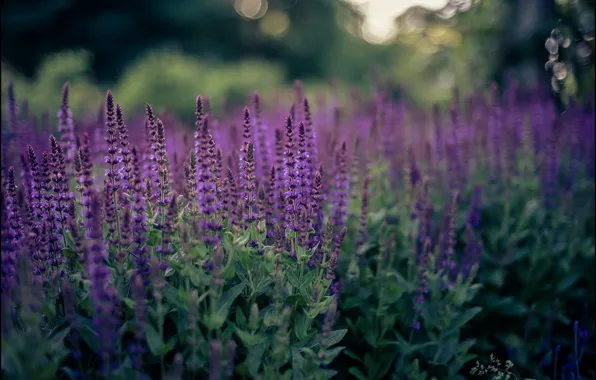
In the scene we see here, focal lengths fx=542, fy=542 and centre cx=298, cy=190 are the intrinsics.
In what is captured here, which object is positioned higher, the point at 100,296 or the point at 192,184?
the point at 192,184

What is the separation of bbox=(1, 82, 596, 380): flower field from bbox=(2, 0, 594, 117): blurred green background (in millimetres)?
2071

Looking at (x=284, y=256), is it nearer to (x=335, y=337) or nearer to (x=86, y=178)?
(x=335, y=337)

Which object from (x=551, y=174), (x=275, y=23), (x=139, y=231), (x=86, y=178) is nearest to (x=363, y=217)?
(x=139, y=231)

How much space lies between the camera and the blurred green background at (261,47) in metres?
8.59

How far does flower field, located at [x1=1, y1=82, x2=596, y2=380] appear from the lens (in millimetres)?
2562

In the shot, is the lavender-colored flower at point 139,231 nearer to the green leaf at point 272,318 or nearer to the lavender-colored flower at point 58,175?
the lavender-colored flower at point 58,175

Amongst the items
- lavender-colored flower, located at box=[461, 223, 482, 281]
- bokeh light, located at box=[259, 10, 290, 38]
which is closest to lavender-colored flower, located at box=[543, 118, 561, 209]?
lavender-colored flower, located at box=[461, 223, 482, 281]

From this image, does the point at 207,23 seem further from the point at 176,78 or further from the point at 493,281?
the point at 493,281

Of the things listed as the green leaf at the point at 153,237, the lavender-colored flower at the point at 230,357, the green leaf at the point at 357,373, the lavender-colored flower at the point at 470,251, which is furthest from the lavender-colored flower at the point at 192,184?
the lavender-colored flower at the point at 470,251

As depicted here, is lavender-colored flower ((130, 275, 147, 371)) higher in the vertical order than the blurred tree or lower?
lower

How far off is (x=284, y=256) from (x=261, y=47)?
30279 millimetres

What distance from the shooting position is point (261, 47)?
31.9 metres

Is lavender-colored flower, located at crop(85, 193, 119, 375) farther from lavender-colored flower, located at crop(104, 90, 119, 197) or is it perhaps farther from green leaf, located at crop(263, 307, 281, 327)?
green leaf, located at crop(263, 307, 281, 327)

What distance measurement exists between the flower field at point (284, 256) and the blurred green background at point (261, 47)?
2.07m
